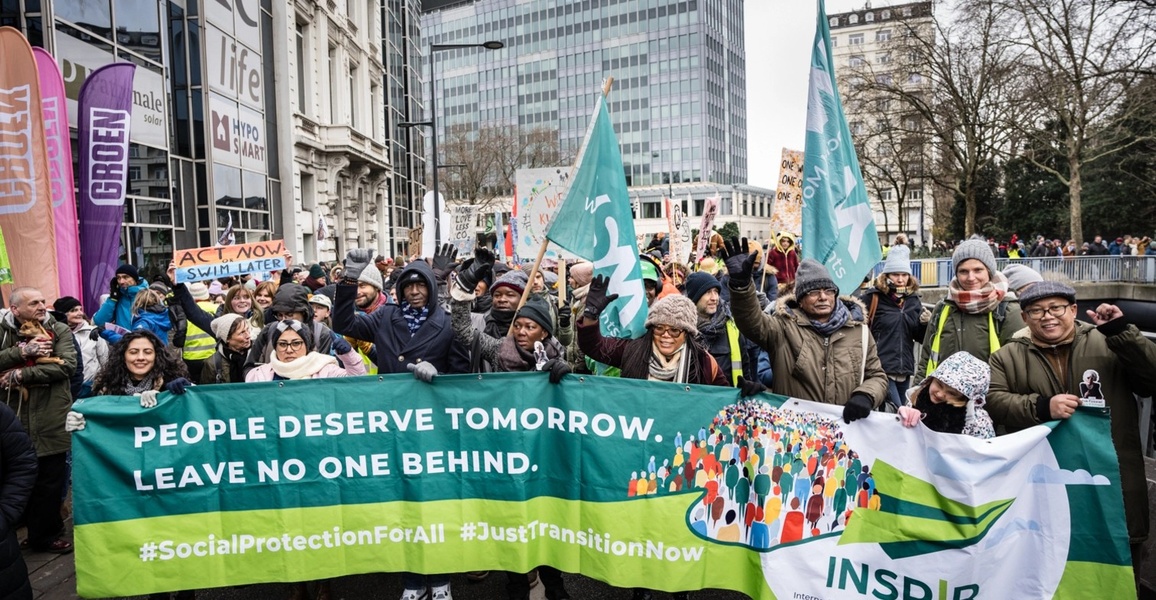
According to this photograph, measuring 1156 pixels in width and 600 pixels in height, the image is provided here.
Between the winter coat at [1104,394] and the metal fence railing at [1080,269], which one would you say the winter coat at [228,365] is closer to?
the winter coat at [1104,394]

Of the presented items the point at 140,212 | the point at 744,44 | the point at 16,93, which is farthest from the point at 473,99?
the point at 16,93

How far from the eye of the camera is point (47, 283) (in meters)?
7.18

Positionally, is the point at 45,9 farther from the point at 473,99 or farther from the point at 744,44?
the point at 744,44

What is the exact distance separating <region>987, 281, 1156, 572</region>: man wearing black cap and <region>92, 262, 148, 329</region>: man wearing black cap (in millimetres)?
7119

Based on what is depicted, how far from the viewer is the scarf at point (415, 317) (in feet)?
15.0

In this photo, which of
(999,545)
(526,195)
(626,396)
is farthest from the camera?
(526,195)

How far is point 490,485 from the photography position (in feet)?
12.6

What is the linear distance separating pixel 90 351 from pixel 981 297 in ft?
20.6

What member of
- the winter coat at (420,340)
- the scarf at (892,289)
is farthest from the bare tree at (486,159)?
the winter coat at (420,340)

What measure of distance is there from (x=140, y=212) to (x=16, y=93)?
9.09m

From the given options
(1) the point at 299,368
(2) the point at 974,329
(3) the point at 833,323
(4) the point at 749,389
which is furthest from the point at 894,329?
(1) the point at 299,368

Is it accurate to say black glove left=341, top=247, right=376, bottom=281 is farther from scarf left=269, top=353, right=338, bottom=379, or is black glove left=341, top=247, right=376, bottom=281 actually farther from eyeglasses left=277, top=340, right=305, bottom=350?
scarf left=269, top=353, right=338, bottom=379

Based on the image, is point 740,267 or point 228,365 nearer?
point 740,267

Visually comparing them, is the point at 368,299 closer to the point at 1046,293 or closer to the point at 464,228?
the point at 1046,293
